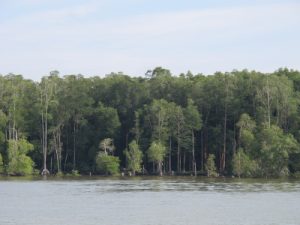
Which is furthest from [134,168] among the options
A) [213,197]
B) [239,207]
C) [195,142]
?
[239,207]

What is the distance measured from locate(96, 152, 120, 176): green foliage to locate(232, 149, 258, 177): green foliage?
17.2 meters

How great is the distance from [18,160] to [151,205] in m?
50.1

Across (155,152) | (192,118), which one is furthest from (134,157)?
(192,118)

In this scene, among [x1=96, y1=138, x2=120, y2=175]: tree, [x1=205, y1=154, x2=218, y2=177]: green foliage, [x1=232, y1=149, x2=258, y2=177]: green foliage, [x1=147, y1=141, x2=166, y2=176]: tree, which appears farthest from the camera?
[x1=96, y1=138, x2=120, y2=175]: tree

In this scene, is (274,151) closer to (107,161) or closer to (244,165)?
(244,165)

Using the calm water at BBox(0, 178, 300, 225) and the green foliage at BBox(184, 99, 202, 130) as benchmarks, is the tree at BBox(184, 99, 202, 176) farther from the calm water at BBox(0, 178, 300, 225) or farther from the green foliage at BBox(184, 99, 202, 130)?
the calm water at BBox(0, 178, 300, 225)

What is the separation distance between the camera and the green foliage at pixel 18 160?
9775 cm

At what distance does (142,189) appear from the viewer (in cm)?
6794

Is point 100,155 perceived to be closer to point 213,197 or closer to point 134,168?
point 134,168

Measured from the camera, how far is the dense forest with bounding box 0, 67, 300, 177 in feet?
324

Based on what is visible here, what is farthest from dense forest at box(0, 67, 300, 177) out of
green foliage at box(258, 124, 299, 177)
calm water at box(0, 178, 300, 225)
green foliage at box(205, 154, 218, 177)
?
calm water at box(0, 178, 300, 225)

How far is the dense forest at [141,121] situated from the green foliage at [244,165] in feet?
5.00

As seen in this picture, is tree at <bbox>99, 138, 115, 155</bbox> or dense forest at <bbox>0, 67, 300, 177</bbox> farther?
tree at <bbox>99, 138, 115, 155</bbox>

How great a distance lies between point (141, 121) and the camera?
356 ft
